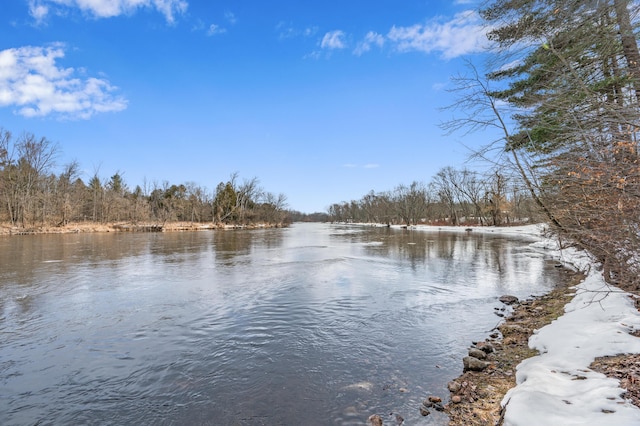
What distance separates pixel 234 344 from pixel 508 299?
7184 millimetres

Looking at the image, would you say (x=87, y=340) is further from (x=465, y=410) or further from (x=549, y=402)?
(x=549, y=402)

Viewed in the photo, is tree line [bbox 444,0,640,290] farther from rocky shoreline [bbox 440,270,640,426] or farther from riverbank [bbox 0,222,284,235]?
riverbank [bbox 0,222,284,235]

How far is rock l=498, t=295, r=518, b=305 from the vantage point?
8344 mm

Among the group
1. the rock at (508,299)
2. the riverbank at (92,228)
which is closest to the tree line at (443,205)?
the rock at (508,299)

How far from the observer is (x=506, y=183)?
669 cm

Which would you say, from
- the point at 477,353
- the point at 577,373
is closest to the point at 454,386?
the point at 477,353

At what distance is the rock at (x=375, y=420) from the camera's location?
3.49m

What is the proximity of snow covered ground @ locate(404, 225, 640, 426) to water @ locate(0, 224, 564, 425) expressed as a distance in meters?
0.96

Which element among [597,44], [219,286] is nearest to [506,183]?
[597,44]

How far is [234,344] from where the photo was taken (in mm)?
5742

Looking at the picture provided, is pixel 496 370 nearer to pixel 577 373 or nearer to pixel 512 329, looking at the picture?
pixel 577 373

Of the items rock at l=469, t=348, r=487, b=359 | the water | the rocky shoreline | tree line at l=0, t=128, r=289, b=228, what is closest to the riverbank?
tree line at l=0, t=128, r=289, b=228

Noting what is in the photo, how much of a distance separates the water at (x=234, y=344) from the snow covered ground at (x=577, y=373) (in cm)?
96

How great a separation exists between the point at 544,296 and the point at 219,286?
9681mm
